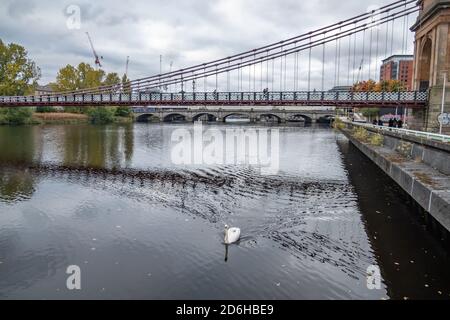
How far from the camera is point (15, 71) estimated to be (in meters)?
73.2

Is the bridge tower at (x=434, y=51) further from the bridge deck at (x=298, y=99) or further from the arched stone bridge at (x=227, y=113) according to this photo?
the arched stone bridge at (x=227, y=113)

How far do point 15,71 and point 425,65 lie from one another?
72111mm

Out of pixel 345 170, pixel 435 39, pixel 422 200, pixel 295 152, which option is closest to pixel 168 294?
pixel 422 200

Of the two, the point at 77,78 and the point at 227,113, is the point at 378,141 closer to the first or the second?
the point at 77,78

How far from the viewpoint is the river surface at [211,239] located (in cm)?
881

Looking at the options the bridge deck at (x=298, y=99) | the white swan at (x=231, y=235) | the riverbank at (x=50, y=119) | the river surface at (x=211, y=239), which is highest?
the bridge deck at (x=298, y=99)

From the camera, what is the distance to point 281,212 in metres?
15.0

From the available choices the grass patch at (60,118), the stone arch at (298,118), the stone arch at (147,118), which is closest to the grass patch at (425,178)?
the grass patch at (60,118)

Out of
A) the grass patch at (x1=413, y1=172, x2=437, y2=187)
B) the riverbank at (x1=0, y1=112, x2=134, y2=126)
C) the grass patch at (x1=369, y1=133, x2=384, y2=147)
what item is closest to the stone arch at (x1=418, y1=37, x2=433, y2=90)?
the grass patch at (x1=369, y1=133, x2=384, y2=147)

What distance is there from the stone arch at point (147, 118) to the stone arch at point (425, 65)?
96.1 m

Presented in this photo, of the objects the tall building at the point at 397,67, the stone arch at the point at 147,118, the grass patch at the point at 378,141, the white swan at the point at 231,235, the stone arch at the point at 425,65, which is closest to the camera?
the white swan at the point at 231,235

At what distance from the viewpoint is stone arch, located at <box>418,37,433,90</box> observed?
3825 cm

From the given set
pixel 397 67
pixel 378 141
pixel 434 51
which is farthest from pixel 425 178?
pixel 397 67
